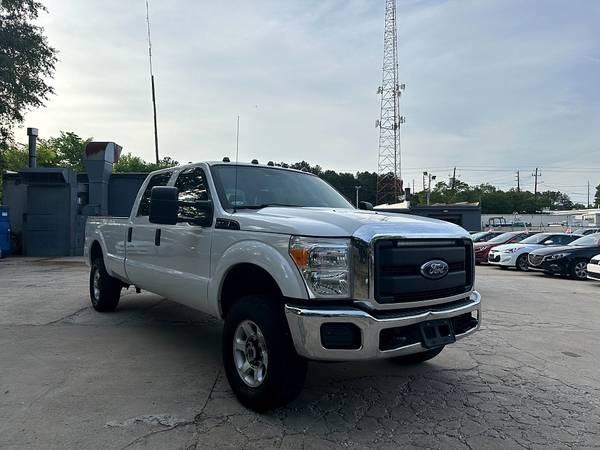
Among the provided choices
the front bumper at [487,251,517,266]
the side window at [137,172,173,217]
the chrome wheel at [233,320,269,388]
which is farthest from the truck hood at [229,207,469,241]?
the front bumper at [487,251,517,266]

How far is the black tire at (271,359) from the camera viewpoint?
3438 millimetres

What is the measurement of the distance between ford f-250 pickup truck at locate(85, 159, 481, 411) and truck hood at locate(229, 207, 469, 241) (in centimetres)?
1

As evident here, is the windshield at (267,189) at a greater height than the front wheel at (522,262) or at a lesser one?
greater

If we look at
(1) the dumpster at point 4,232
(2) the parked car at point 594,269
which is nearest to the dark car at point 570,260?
(2) the parked car at point 594,269

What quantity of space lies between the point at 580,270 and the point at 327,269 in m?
13.8

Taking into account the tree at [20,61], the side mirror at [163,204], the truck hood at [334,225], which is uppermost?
the tree at [20,61]

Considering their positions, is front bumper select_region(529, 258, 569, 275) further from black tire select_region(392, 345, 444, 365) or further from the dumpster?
the dumpster

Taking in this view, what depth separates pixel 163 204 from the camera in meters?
4.29

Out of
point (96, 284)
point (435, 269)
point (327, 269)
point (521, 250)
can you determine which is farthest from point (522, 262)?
point (327, 269)

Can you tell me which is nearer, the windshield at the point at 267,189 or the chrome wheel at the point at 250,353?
the chrome wheel at the point at 250,353

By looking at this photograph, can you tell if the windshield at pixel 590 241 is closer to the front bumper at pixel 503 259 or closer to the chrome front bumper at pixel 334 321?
the front bumper at pixel 503 259

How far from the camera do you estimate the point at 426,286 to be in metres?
3.66

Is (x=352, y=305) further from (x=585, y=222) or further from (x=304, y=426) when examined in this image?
(x=585, y=222)

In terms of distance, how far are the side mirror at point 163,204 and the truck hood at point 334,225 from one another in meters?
0.58
